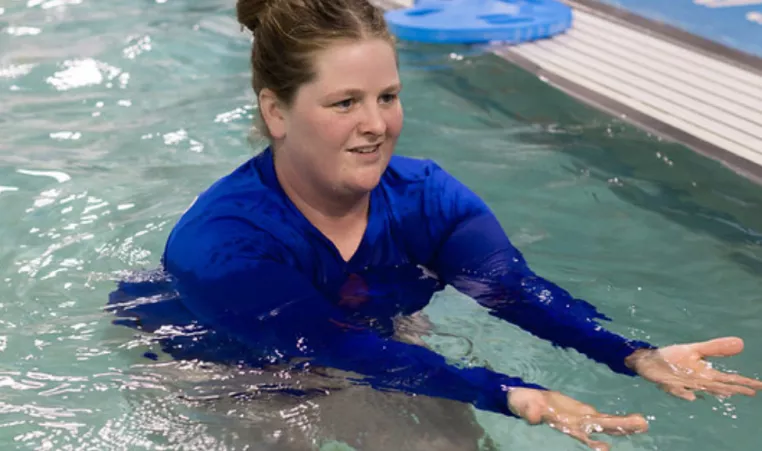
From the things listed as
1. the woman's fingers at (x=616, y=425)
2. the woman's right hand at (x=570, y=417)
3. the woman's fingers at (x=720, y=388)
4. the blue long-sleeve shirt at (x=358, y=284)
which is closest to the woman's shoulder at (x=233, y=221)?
the blue long-sleeve shirt at (x=358, y=284)

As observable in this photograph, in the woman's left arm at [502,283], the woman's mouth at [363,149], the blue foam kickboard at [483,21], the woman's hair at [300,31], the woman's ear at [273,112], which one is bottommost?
the blue foam kickboard at [483,21]

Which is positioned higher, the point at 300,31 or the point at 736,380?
the point at 300,31

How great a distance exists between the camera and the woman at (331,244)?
2.11 m

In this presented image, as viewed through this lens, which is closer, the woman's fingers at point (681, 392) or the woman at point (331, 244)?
the woman's fingers at point (681, 392)

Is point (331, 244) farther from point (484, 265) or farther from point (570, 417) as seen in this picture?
point (570, 417)

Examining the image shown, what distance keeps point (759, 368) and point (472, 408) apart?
90 cm

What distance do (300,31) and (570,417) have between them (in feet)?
3.20

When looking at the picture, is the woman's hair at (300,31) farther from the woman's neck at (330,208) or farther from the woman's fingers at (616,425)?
the woman's fingers at (616,425)

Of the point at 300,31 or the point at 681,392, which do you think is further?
the point at 300,31

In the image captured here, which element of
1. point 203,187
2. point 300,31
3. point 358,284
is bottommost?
point 203,187

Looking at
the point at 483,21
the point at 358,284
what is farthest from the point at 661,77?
the point at 358,284

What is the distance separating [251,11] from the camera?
7.34 feet

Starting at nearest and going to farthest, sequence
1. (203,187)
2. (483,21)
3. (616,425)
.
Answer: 1. (616,425)
2. (203,187)
3. (483,21)

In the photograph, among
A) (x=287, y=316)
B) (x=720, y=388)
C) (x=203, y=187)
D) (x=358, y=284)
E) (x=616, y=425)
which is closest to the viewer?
(x=616, y=425)
